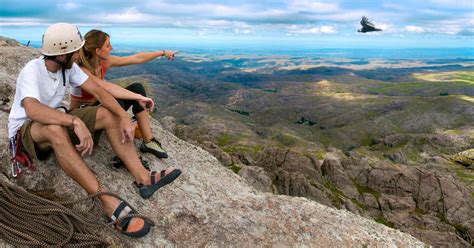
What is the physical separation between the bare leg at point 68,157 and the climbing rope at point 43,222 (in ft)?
1.01

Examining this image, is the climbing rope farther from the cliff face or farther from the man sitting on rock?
the cliff face

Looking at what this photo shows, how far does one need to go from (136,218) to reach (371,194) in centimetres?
11394

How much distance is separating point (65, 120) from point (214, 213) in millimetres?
6059

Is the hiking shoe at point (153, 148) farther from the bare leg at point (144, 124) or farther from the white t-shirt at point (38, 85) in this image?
the white t-shirt at point (38, 85)

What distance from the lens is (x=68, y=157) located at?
10086 mm

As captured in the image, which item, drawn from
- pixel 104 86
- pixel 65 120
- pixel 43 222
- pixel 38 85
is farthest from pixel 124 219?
pixel 104 86

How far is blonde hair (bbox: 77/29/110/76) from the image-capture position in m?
12.5

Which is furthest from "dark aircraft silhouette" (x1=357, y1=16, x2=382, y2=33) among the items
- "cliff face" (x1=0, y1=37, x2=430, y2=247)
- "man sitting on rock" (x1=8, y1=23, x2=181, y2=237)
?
"man sitting on rock" (x1=8, y1=23, x2=181, y2=237)

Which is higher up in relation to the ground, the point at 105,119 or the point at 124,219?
the point at 105,119

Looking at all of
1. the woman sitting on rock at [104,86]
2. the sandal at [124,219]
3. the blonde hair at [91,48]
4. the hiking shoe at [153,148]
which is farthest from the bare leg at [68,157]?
the hiking shoe at [153,148]

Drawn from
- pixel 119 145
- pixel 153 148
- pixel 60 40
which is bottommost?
pixel 153 148

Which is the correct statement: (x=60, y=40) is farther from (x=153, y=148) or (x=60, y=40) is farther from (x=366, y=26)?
(x=366, y=26)

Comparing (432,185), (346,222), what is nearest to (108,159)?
(346,222)

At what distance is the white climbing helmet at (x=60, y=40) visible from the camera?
32.4 feet
